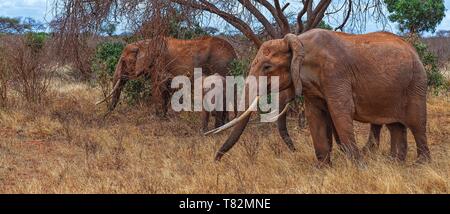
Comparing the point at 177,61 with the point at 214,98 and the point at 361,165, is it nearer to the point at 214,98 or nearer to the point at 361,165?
the point at 214,98

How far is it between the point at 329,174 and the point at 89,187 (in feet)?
7.81

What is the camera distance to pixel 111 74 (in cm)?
1489

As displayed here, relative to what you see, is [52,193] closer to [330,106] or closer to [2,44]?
[330,106]

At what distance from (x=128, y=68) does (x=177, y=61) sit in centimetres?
101

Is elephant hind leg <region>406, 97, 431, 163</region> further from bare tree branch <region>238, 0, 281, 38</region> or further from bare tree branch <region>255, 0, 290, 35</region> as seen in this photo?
bare tree branch <region>238, 0, 281, 38</region>

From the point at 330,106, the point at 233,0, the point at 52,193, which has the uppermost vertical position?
the point at 233,0

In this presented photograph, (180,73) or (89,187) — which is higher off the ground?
(180,73)

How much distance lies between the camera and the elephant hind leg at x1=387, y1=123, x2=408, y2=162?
317 inches

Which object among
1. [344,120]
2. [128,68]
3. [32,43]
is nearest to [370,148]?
[344,120]

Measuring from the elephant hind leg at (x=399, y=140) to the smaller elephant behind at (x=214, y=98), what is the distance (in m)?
3.89

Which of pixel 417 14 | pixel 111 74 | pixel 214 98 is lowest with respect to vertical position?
pixel 214 98

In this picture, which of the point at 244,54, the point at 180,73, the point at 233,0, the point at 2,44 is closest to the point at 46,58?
the point at 2,44

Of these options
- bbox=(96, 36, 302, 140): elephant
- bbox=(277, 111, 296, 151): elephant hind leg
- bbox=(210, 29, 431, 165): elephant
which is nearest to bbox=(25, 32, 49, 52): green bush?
bbox=(96, 36, 302, 140): elephant

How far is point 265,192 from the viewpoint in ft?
20.9
